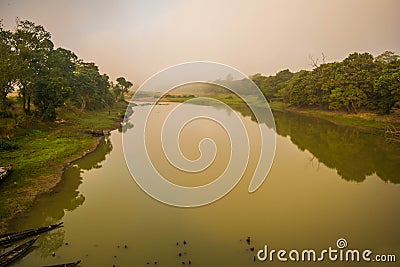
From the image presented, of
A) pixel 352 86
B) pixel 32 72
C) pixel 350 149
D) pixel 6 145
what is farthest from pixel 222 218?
pixel 352 86

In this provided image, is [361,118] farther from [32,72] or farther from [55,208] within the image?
[32,72]

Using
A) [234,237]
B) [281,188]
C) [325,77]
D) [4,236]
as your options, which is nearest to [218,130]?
[281,188]

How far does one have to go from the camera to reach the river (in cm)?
651

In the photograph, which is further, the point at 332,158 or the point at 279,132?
the point at 279,132

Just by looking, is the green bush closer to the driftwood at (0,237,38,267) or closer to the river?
the river

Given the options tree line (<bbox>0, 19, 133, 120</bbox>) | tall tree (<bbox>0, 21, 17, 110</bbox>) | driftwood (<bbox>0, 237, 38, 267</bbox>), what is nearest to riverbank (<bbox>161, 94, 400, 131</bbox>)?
tree line (<bbox>0, 19, 133, 120</bbox>)

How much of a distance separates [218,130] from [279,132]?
21.5 ft

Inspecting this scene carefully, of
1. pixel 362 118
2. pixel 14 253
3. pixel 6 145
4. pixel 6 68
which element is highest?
pixel 6 68

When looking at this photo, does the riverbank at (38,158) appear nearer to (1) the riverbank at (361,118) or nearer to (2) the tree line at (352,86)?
(1) the riverbank at (361,118)

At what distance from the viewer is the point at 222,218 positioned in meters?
8.19

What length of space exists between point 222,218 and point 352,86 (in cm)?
2509

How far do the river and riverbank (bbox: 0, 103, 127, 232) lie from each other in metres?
0.49

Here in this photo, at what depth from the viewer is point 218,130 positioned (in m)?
19.9

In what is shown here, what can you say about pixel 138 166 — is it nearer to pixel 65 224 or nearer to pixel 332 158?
pixel 65 224
